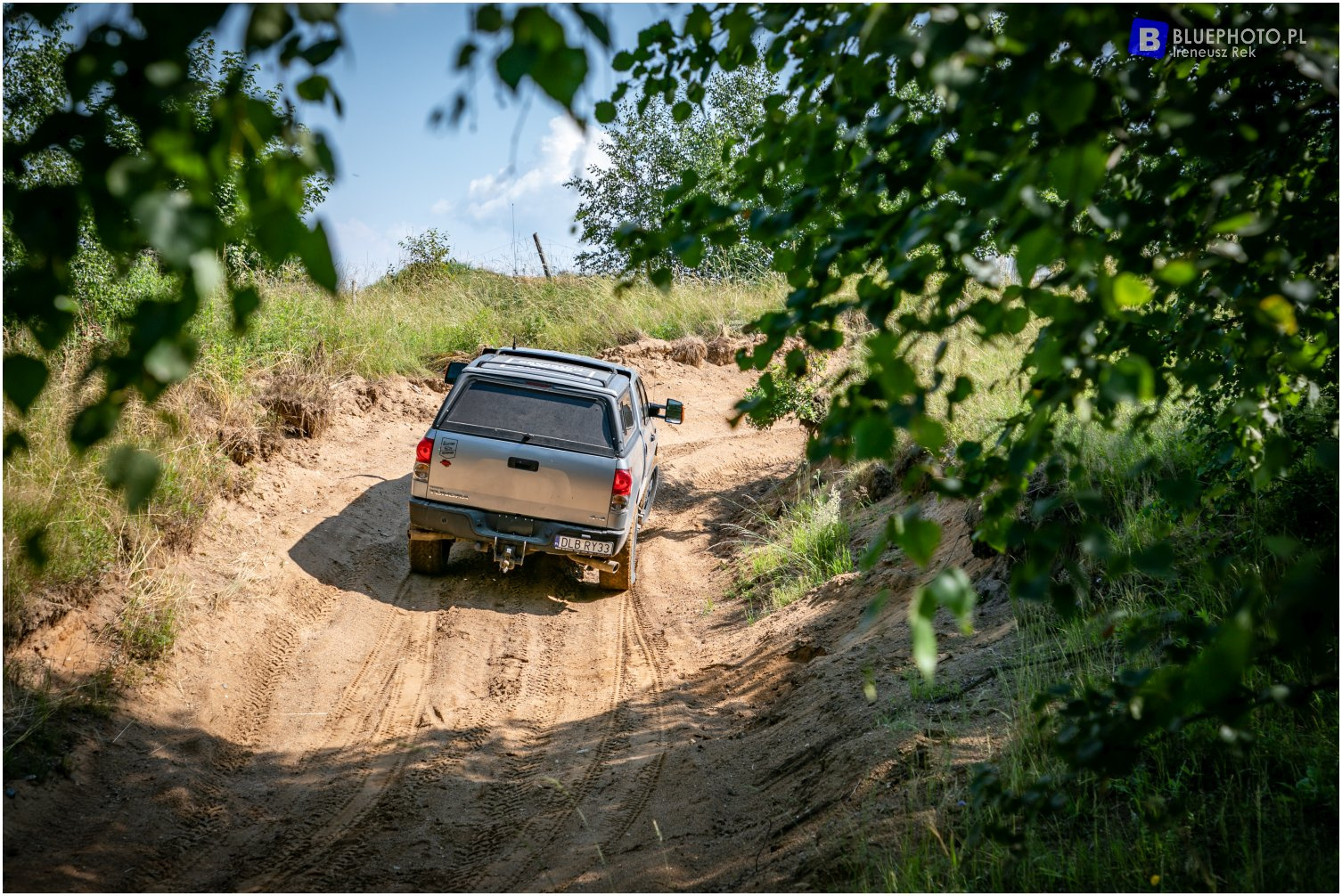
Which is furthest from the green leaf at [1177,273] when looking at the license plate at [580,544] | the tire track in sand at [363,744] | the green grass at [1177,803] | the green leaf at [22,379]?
the license plate at [580,544]

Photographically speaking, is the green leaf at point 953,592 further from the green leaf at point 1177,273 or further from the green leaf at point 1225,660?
the green leaf at point 1177,273

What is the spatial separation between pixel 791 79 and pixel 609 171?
26.8 meters

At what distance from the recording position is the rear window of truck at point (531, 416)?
311 inches

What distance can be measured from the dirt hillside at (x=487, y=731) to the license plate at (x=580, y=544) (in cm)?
63

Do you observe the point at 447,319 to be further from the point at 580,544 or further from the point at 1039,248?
the point at 1039,248

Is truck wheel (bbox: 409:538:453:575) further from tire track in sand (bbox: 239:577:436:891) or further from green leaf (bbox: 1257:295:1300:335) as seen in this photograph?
green leaf (bbox: 1257:295:1300:335)

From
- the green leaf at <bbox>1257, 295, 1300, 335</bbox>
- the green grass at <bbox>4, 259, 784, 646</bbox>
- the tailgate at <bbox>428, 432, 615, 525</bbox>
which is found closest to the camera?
the green leaf at <bbox>1257, 295, 1300, 335</bbox>

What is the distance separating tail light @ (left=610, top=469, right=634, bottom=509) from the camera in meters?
7.83

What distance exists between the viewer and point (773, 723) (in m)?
5.75

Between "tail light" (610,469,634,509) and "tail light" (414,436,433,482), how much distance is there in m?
1.66

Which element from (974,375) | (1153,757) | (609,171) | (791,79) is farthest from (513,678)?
(609,171)

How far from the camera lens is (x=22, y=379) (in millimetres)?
1382

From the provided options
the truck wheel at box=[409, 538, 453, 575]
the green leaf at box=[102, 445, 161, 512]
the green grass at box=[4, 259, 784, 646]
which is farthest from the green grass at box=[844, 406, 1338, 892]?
the truck wheel at box=[409, 538, 453, 575]

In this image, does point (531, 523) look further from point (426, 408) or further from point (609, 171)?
point (609, 171)
